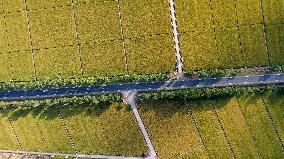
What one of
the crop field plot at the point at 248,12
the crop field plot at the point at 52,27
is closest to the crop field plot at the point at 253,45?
the crop field plot at the point at 248,12

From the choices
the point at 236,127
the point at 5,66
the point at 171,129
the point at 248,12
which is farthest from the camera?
the point at 5,66

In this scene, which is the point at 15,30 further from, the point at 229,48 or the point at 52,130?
the point at 229,48

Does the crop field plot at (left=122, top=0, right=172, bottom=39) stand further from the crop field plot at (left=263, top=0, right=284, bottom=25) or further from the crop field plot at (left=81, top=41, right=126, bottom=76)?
the crop field plot at (left=263, top=0, right=284, bottom=25)

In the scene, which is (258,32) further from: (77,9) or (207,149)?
(77,9)

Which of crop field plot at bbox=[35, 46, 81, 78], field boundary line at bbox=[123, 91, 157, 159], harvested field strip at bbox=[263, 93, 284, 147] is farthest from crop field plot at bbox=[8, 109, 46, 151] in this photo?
harvested field strip at bbox=[263, 93, 284, 147]

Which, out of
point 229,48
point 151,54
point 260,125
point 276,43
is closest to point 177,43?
point 151,54

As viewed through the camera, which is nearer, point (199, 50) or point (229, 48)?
point (229, 48)
